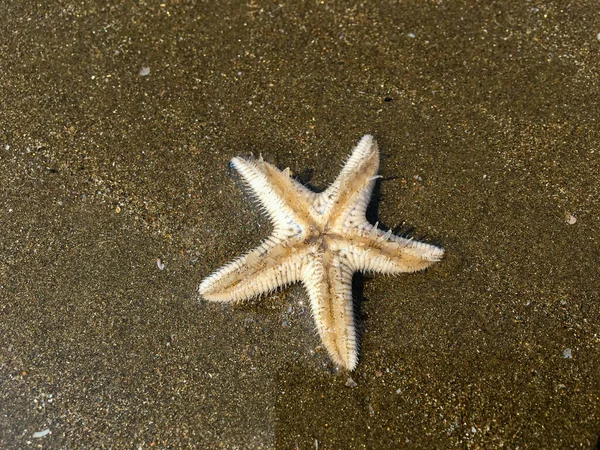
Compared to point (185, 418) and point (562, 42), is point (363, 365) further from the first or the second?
point (562, 42)

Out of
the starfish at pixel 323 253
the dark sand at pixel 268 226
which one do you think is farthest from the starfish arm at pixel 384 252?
the dark sand at pixel 268 226

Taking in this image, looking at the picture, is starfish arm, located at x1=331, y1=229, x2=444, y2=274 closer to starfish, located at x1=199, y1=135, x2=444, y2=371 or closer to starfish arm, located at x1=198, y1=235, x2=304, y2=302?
starfish, located at x1=199, y1=135, x2=444, y2=371

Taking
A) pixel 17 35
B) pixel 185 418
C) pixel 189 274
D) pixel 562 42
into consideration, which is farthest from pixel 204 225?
pixel 562 42

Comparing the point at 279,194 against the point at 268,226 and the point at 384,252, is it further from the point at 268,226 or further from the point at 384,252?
the point at 384,252

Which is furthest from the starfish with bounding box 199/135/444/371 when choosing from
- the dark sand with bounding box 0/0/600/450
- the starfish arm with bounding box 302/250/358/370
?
the dark sand with bounding box 0/0/600/450

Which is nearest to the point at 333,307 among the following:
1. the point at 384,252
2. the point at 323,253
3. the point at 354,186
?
the point at 323,253
